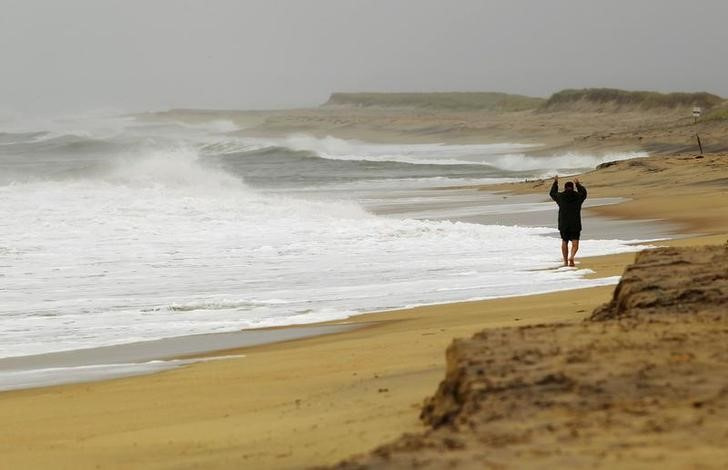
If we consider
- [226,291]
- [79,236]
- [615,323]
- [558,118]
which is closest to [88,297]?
[226,291]

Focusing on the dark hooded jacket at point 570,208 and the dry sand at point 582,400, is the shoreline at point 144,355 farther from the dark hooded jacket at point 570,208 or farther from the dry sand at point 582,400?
the dry sand at point 582,400

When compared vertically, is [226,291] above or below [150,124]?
below

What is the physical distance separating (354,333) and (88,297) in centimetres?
386

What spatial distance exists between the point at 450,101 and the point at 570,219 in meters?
108

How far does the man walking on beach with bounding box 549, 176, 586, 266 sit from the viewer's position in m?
14.0

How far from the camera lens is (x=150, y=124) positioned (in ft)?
334

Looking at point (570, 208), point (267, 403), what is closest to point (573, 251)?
point (570, 208)

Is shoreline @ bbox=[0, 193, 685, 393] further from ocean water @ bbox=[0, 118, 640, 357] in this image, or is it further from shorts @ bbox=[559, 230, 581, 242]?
shorts @ bbox=[559, 230, 581, 242]

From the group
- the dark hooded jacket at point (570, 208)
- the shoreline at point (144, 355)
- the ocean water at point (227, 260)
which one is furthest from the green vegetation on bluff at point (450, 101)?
the shoreline at point (144, 355)

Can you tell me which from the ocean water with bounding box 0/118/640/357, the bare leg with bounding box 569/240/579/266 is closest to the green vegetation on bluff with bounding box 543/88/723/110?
the ocean water with bounding box 0/118/640/357

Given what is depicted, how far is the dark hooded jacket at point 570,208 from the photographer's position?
566 inches

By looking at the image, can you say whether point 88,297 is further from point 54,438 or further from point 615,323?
point 615,323

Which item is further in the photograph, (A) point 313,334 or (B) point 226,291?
(B) point 226,291

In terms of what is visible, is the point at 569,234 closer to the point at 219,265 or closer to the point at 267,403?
the point at 219,265
